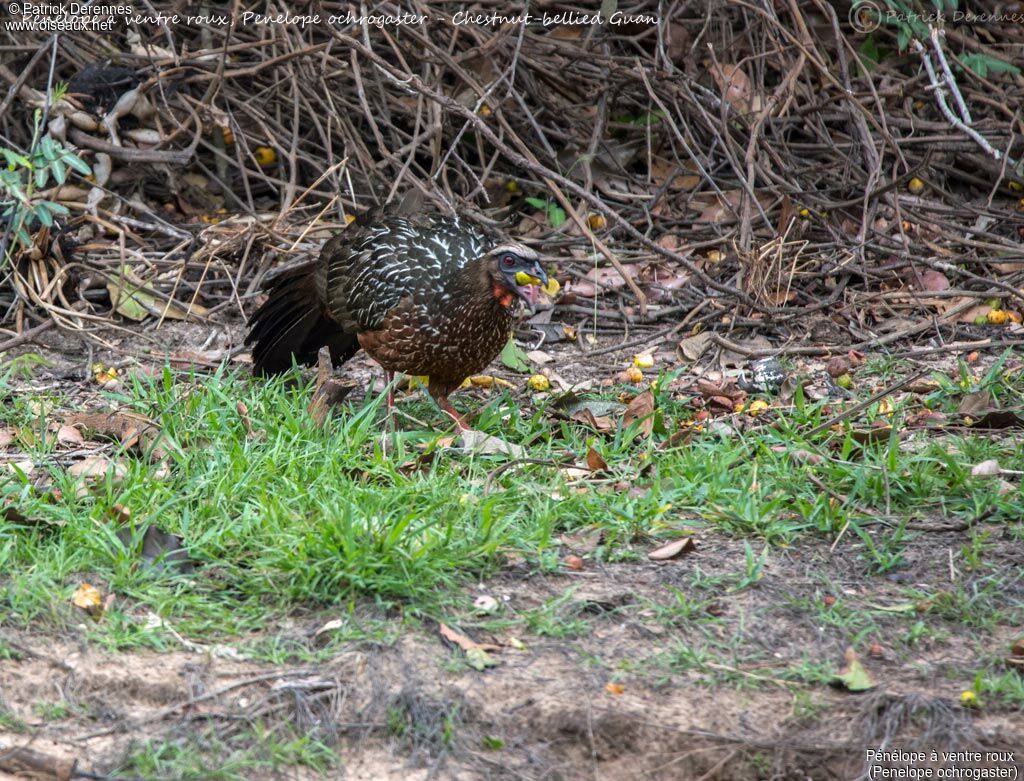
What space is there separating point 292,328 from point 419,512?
6.49ft

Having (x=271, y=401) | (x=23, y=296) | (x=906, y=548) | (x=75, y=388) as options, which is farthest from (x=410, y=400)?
(x=906, y=548)

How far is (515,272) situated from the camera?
207 inches

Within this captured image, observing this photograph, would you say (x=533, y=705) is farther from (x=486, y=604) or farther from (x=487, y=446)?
(x=487, y=446)

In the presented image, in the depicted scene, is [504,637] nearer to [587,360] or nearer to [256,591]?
[256,591]

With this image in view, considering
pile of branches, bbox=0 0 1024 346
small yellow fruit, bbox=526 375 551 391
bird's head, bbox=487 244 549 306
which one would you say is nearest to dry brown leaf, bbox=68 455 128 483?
bird's head, bbox=487 244 549 306

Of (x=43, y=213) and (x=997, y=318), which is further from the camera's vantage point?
(x=997, y=318)

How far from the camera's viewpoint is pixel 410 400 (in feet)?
19.6

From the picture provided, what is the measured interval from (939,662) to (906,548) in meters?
0.63

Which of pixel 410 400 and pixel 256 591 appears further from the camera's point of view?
pixel 410 400

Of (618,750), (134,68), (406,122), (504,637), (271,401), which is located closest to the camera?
(618,750)

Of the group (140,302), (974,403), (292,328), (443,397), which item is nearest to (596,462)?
(443,397)
